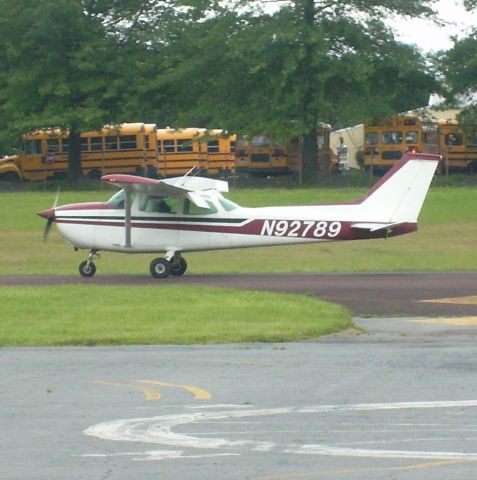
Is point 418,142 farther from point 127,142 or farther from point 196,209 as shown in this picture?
point 196,209

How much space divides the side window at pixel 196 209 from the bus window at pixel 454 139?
99.9ft

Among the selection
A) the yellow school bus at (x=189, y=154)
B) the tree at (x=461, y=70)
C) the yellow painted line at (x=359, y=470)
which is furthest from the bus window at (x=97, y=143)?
the yellow painted line at (x=359, y=470)

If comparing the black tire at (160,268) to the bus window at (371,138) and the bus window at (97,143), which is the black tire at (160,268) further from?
the bus window at (371,138)

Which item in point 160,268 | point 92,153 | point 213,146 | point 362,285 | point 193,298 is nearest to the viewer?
point 193,298

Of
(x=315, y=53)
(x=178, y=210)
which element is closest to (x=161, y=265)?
(x=178, y=210)

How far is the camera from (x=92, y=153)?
2164 inches

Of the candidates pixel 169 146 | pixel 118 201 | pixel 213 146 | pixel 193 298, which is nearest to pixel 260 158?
pixel 213 146

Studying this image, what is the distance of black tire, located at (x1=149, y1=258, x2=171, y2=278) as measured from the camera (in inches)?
1023

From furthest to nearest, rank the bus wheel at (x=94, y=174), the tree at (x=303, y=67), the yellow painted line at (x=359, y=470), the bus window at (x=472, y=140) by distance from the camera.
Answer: the bus wheel at (x=94, y=174) < the bus window at (x=472, y=140) < the tree at (x=303, y=67) < the yellow painted line at (x=359, y=470)

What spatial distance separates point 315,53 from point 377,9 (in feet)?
12.1

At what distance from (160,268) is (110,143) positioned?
95.3ft

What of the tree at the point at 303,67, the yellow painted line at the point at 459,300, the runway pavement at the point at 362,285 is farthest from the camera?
the tree at the point at 303,67

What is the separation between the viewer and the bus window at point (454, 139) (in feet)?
180

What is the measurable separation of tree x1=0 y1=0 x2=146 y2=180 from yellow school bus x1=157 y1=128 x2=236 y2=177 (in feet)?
8.71
